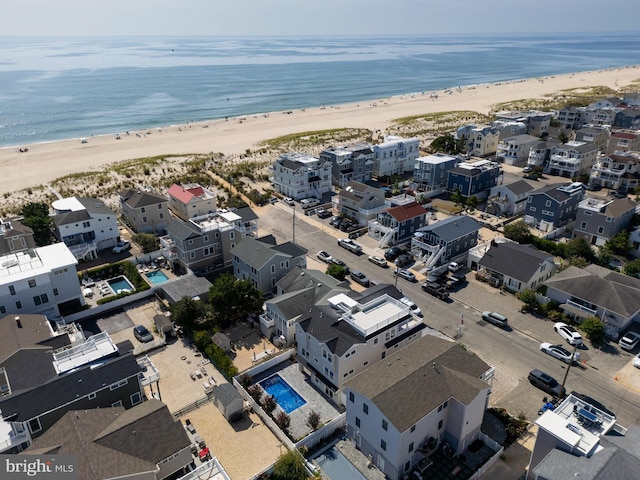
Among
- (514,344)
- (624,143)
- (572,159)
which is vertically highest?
(624,143)

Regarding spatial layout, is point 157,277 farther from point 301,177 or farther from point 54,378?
point 301,177

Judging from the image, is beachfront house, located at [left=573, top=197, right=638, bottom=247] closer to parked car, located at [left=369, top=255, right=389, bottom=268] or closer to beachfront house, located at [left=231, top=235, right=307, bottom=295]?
parked car, located at [left=369, top=255, right=389, bottom=268]

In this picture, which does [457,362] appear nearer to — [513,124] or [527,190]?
[527,190]

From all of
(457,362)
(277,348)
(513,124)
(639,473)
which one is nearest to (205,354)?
(277,348)

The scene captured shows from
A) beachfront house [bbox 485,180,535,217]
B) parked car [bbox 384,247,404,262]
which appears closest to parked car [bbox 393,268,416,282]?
parked car [bbox 384,247,404,262]

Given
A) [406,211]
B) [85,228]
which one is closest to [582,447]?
[406,211]

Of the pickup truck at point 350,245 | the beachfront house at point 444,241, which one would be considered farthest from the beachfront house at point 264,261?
the beachfront house at point 444,241
